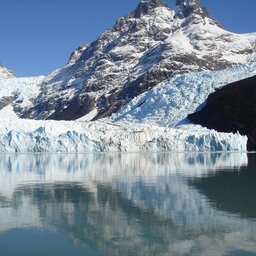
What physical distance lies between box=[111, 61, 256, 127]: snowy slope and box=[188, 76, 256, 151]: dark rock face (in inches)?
95.7

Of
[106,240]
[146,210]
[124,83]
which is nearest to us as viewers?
[106,240]

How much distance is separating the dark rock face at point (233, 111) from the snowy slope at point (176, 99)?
2.43m

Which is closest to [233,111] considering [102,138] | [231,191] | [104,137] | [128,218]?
[104,137]

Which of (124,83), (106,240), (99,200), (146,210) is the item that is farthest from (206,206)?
(124,83)

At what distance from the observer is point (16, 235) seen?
12.2 m

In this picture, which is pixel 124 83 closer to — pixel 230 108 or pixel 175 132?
pixel 230 108

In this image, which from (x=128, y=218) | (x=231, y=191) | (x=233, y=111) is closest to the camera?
(x=128, y=218)

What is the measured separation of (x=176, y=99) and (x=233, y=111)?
10.6 metres

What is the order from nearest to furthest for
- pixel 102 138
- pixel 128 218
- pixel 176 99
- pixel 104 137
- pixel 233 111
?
pixel 128 218 → pixel 102 138 → pixel 104 137 → pixel 233 111 → pixel 176 99

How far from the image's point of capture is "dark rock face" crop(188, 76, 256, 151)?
82750 mm

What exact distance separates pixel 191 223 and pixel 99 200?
17.3ft

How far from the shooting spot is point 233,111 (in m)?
86.2

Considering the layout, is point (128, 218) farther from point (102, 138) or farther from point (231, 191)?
point (102, 138)

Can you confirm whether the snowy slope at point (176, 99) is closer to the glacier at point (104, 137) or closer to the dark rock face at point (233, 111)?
the dark rock face at point (233, 111)
